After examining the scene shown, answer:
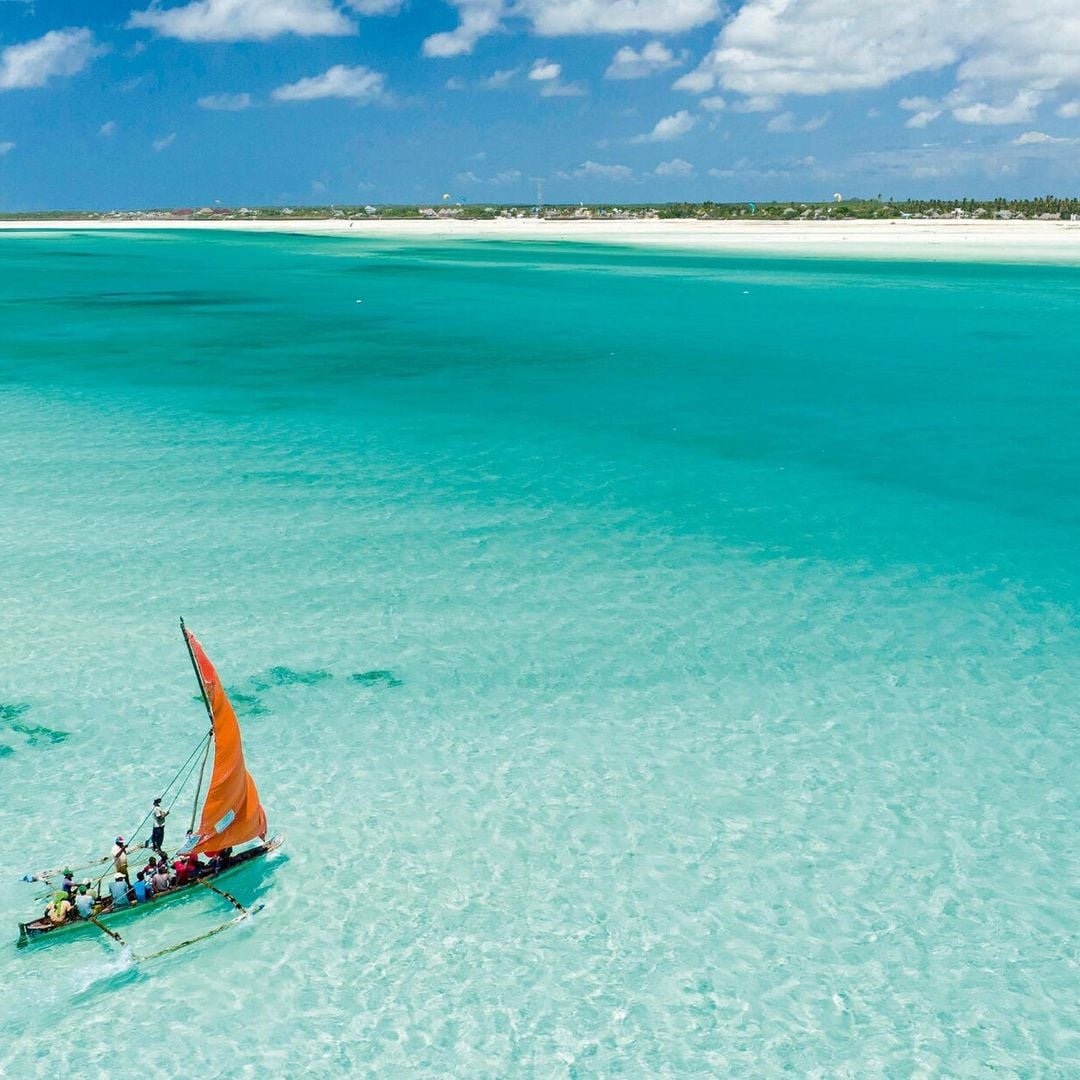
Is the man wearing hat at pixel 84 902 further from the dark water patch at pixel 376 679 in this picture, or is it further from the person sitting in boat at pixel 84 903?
the dark water patch at pixel 376 679

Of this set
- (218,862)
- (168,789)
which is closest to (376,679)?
(168,789)

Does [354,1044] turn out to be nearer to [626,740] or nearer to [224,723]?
[224,723]

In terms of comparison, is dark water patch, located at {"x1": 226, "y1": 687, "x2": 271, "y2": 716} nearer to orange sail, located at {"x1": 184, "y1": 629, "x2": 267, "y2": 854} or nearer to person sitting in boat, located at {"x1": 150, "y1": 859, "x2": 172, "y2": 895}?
orange sail, located at {"x1": 184, "y1": 629, "x2": 267, "y2": 854}

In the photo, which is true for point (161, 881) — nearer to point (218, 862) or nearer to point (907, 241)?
point (218, 862)

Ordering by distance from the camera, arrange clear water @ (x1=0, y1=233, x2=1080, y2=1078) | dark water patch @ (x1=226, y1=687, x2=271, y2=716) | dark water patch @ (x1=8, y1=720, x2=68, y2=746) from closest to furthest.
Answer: clear water @ (x1=0, y1=233, x2=1080, y2=1078), dark water patch @ (x1=8, y1=720, x2=68, y2=746), dark water patch @ (x1=226, y1=687, x2=271, y2=716)

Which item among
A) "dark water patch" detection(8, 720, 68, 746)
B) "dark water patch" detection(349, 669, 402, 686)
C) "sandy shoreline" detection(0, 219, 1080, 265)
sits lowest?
"dark water patch" detection(8, 720, 68, 746)

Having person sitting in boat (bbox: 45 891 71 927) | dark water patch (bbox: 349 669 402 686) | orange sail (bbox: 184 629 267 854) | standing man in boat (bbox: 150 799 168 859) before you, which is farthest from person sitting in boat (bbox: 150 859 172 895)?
dark water patch (bbox: 349 669 402 686)
